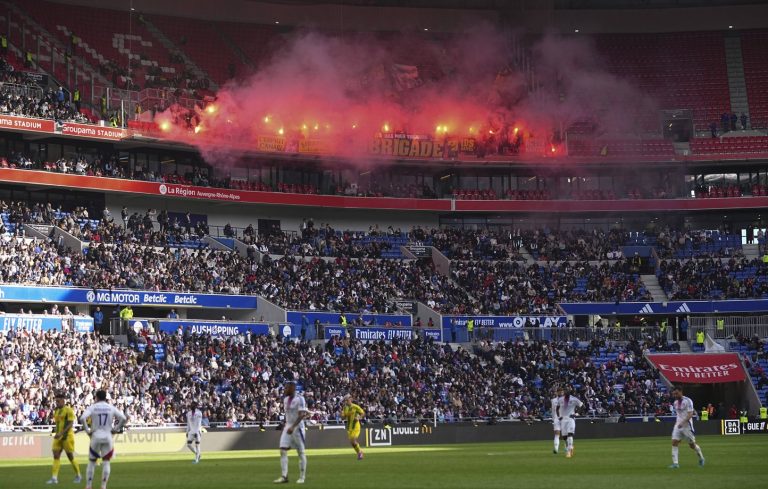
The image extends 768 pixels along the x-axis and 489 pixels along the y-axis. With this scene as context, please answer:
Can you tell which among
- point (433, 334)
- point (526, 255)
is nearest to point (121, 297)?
point (433, 334)

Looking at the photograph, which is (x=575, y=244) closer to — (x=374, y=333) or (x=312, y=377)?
(x=374, y=333)

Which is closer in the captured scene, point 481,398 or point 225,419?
point 225,419

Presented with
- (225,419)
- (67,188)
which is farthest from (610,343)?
(67,188)

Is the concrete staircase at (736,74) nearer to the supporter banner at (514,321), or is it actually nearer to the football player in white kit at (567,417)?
the supporter banner at (514,321)

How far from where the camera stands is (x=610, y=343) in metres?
69.4

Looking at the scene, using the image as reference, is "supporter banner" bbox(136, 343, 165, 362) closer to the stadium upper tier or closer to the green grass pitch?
the green grass pitch

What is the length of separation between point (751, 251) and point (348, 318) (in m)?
31.0

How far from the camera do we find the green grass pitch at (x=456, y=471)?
84.4 ft

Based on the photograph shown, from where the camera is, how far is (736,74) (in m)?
90.4

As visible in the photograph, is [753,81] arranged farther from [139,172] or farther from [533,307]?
[139,172]

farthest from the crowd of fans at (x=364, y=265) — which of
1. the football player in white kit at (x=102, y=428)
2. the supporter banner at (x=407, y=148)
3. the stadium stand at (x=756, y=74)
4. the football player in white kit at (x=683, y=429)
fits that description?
the football player in white kit at (x=683, y=429)

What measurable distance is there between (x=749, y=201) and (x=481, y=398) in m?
32.1

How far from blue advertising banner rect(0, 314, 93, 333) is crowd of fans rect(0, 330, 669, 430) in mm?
1254

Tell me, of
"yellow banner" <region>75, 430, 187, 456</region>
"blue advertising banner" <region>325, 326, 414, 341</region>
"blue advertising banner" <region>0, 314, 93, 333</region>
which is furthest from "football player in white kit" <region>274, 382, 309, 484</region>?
"blue advertising banner" <region>325, 326, 414, 341</region>
